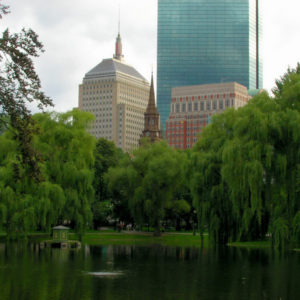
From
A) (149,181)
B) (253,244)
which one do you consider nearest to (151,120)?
(149,181)

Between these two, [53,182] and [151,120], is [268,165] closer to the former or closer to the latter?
[53,182]

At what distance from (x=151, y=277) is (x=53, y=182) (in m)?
32.4

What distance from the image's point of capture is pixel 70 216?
5919 cm

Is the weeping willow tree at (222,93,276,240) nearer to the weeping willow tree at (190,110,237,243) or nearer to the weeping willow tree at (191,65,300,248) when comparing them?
the weeping willow tree at (191,65,300,248)

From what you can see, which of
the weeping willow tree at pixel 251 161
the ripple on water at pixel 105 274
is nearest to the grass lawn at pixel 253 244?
the weeping willow tree at pixel 251 161

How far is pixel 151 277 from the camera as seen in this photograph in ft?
94.9

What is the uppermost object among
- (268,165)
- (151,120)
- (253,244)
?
(151,120)

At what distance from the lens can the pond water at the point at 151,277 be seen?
2306 centimetres

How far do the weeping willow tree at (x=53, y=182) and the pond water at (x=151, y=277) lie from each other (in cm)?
1167

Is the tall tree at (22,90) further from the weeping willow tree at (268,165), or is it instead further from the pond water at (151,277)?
the weeping willow tree at (268,165)

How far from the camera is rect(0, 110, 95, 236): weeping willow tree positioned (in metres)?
53.6

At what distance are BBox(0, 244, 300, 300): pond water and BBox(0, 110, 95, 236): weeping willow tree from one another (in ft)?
38.3

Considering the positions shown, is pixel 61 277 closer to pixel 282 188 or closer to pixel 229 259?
pixel 229 259

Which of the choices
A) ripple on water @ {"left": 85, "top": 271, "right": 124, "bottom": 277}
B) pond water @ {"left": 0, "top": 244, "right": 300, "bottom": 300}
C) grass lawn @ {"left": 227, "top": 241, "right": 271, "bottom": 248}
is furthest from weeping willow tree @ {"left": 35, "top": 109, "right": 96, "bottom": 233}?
ripple on water @ {"left": 85, "top": 271, "right": 124, "bottom": 277}
